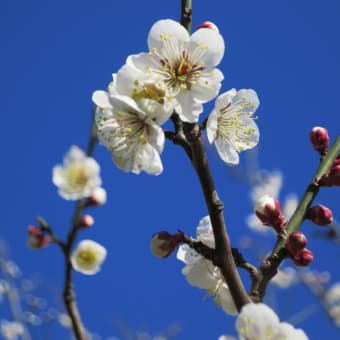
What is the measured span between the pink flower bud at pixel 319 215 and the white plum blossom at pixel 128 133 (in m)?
0.35

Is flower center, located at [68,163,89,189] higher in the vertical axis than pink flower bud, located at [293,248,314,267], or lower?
higher

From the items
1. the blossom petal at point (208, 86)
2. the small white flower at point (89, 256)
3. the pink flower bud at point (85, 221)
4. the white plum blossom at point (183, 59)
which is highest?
the small white flower at point (89, 256)

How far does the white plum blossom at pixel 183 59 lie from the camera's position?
1188 millimetres

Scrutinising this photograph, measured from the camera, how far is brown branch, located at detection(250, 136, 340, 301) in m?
1.00

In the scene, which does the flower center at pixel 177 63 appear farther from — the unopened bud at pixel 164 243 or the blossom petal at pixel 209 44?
the unopened bud at pixel 164 243

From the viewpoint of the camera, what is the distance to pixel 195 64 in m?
1.31

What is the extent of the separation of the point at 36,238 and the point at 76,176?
2.68 feet

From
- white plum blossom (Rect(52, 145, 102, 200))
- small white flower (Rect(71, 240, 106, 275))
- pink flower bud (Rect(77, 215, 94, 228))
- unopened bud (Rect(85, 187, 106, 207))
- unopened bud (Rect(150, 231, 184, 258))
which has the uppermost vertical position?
white plum blossom (Rect(52, 145, 102, 200))

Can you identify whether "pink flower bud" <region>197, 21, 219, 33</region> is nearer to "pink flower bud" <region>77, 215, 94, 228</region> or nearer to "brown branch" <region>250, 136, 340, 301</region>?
"brown branch" <region>250, 136, 340, 301</region>

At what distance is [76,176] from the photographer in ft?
9.75

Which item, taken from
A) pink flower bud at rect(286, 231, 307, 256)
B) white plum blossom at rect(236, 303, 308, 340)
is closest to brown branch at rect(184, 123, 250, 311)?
white plum blossom at rect(236, 303, 308, 340)

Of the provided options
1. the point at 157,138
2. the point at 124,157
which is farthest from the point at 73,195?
the point at 157,138

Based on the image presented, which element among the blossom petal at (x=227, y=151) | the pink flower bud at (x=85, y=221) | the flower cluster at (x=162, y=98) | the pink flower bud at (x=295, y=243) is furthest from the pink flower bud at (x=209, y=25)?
the pink flower bud at (x=85, y=221)

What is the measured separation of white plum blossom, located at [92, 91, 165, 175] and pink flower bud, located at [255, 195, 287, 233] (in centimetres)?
26
